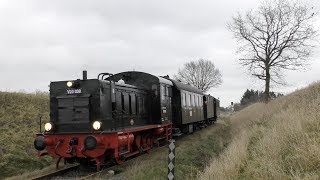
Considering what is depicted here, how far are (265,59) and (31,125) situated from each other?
22.5m

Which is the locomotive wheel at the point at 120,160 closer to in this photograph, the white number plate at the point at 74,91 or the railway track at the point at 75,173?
the railway track at the point at 75,173

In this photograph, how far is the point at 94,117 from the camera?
38.5ft

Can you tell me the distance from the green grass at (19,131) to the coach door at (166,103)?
16.6 feet

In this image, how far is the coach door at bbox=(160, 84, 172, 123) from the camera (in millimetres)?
16123

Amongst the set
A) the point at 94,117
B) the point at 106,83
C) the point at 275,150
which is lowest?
the point at 275,150

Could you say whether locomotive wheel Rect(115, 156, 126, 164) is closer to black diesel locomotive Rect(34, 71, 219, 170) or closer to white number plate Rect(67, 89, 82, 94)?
black diesel locomotive Rect(34, 71, 219, 170)

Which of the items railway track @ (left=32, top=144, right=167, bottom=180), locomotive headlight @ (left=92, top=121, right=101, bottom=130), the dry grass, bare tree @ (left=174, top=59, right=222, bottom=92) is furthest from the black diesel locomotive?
bare tree @ (left=174, top=59, right=222, bottom=92)

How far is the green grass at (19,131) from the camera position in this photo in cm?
1452

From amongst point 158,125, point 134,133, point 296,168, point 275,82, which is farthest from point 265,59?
point 296,168

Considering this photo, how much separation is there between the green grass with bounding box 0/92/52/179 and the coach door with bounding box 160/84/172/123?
507 cm

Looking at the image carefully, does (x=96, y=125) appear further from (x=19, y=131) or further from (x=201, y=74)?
(x=201, y=74)

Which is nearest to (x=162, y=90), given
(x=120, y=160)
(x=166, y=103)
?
(x=166, y=103)

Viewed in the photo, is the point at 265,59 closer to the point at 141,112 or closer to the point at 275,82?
the point at 275,82

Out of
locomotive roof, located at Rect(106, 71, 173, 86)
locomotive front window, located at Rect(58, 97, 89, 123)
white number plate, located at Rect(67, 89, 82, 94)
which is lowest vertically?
locomotive front window, located at Rect(58, 97, 89, 123)
